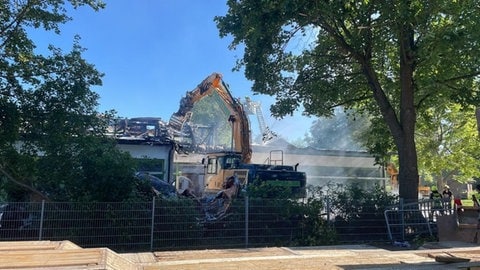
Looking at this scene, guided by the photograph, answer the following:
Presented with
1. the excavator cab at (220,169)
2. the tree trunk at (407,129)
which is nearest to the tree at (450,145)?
the tree trunk at (407,129)

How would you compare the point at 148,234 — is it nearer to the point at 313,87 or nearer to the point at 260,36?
the point at 260,36

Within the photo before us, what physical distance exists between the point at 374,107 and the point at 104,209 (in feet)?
42.2

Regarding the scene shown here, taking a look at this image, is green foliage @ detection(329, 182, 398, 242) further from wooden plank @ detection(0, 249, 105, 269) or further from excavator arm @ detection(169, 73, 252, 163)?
wooden plank @ detection(0, 249, 105, 269)

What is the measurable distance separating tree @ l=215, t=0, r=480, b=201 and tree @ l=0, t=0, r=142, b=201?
19.8 ft

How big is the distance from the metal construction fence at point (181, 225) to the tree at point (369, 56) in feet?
12.4

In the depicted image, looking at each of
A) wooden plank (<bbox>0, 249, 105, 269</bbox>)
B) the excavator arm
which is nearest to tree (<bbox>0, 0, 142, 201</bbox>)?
wooden plank (<bbox>0, 249, 105, 269</bbox>)

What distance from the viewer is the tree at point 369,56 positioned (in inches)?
510

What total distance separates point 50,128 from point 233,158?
10292 mm

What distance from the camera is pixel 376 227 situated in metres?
13.4

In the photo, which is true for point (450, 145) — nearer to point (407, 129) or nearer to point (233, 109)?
point (407, 129)

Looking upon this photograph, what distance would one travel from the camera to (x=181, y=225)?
11656 millimetres

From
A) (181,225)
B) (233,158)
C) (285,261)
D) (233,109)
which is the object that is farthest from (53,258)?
(233,109)

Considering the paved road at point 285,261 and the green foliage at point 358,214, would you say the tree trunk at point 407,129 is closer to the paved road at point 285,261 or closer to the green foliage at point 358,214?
the green foliage at point 358,214

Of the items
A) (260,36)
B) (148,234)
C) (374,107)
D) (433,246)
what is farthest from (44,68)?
(374,107)
